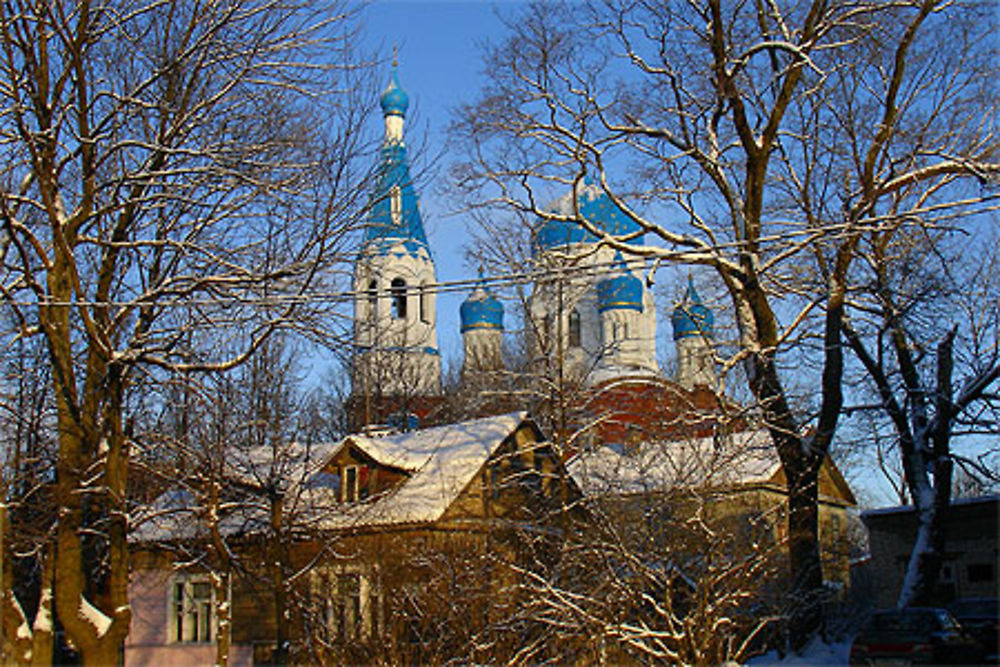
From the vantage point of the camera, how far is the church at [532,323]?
59.0 feet

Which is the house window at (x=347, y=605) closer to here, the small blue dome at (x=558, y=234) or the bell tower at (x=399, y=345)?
the small blue dome at (x=558, y=234)

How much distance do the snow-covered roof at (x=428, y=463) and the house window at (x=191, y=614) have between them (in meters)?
4.33

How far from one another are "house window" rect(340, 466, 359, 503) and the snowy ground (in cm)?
1014

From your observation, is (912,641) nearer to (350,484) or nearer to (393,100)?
(350,484)

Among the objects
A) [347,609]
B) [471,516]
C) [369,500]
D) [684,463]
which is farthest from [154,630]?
[684,463]

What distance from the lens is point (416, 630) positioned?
12.6 meters

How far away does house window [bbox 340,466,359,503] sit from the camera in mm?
24531

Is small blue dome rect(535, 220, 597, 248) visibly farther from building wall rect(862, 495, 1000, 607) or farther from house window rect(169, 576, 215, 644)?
house window rect(169, 576, 215, 644)

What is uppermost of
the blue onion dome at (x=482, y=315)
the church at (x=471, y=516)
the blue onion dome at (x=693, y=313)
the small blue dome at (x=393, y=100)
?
the small blue dome at (x=393, y=100)

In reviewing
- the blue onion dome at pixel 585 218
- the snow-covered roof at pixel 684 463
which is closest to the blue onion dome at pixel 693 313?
the blue onion dome at pixel 585 218

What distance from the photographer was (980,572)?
1024 inches

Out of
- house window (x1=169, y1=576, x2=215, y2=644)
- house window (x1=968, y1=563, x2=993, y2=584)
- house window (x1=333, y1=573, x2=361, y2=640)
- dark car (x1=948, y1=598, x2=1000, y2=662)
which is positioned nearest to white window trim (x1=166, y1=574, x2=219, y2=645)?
house window (x1=169, y1=576, x2=215, y2=644)

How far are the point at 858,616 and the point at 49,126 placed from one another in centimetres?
1716

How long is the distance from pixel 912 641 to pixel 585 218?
833cm
